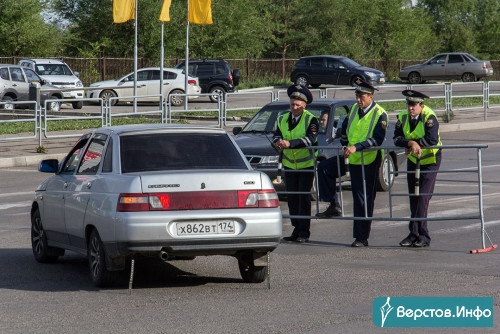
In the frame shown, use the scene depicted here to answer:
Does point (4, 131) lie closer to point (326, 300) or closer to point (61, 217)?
point (61, 217)

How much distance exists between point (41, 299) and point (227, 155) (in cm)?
208

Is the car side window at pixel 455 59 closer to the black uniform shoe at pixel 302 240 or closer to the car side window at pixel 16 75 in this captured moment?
the car side window at pixel 16 75

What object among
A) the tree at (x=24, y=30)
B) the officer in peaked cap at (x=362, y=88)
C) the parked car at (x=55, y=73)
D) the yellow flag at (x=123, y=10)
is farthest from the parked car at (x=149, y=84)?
the officer in peaked cap at (x=362, y=88)

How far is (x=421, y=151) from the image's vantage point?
1166 cm

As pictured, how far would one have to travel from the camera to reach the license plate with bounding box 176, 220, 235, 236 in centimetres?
882

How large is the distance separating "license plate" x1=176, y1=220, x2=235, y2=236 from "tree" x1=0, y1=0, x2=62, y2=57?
1775 inches

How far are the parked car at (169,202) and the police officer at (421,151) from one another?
2.81 meters

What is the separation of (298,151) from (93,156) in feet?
10.2

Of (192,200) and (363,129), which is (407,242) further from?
(192,200)

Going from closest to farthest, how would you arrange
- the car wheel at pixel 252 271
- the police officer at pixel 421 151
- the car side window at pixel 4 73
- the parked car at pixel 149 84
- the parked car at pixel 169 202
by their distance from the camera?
the parked car at pixel 169 202
the car wheel at pixel 252 271
the police officer at pixel 421 151
the car side window at pixel 4 73
the parked car at pixel 149 84

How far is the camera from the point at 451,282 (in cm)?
933

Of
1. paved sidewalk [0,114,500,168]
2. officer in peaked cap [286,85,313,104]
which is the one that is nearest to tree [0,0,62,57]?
paved sidewalk [0,114,500,168]

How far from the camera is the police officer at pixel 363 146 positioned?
38.4 feet

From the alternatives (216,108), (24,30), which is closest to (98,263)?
(216,108)
